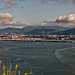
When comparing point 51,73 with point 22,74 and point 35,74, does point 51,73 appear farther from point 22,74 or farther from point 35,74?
point 22,74

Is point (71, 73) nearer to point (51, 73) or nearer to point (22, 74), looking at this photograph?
point (51, 73)

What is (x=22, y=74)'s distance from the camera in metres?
37.8

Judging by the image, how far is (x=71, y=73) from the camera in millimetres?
40688

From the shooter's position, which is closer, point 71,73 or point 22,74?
point 22,74

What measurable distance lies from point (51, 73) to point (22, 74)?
614cm

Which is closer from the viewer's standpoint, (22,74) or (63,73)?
(22,74)

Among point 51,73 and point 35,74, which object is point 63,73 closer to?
point 51,73

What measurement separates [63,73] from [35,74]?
606 centimetres

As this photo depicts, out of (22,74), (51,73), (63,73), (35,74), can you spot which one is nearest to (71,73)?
(63,73)

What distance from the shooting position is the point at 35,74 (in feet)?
126

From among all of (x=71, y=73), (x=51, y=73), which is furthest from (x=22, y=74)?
(x=71, y=73)

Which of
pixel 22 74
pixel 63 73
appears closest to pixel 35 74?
pixel 22 74

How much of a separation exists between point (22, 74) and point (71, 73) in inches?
401

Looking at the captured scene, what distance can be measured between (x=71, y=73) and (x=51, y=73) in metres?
4.13
